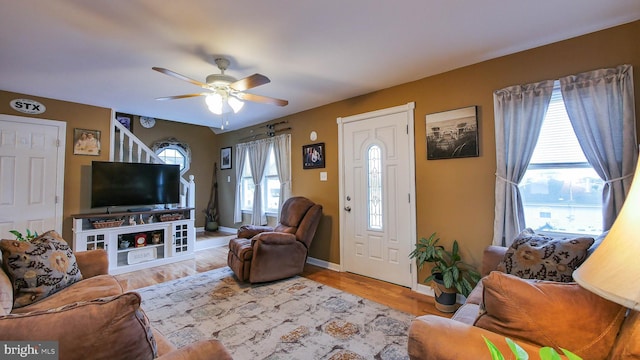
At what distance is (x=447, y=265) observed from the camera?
285 centimetres

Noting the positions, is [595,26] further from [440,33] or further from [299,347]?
[299,347]

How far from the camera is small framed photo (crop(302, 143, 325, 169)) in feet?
13.8

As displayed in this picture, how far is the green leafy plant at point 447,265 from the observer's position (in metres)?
2.59

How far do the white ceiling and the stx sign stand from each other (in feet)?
0.68

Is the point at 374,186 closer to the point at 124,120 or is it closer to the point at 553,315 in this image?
the point at 553,315

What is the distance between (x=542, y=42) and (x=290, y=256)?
3394 mm

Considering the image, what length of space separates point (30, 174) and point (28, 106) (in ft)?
2.92

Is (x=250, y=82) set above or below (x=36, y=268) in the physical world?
above

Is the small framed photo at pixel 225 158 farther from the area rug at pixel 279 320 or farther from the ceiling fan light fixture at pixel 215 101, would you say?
the ceiling fan light fixture at pixel 215 101

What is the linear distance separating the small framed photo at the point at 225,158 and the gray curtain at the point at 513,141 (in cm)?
506

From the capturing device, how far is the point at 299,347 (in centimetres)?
209

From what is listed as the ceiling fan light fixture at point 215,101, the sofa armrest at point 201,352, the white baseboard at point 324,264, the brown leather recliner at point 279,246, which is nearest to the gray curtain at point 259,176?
the brown leather recliner at point 279,246

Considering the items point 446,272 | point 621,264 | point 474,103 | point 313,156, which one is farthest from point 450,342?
point 313,156

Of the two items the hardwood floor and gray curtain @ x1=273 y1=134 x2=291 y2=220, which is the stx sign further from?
gray curtain @ x1=273 y1=134 x2=291 y2=220
